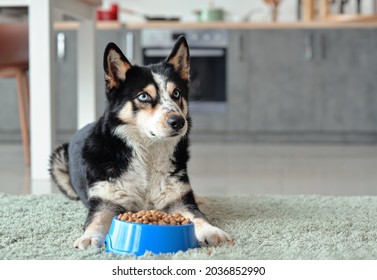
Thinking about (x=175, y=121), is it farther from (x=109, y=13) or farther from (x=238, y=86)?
(x=109, y=13)

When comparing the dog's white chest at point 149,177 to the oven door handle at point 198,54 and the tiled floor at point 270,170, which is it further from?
the oven door handle at point 198,54

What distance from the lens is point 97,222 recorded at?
1839 millimetres

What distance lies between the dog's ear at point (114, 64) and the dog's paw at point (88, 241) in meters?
0.53

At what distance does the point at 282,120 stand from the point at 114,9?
6.58 feet

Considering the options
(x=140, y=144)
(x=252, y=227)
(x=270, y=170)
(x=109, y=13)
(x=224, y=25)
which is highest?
(x=109, y=13)

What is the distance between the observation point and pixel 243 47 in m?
6.34

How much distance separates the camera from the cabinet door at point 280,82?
6312 mm

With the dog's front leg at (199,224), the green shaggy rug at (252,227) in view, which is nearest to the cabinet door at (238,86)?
the green shaggy rug at (252,227)

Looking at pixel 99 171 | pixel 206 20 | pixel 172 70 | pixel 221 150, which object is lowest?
pixel 221 150

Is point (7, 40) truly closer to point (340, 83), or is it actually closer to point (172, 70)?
point (172, 70)

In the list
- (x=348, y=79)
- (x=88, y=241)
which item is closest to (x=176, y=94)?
(x=88, y=241)

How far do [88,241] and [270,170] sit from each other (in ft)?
7.95
